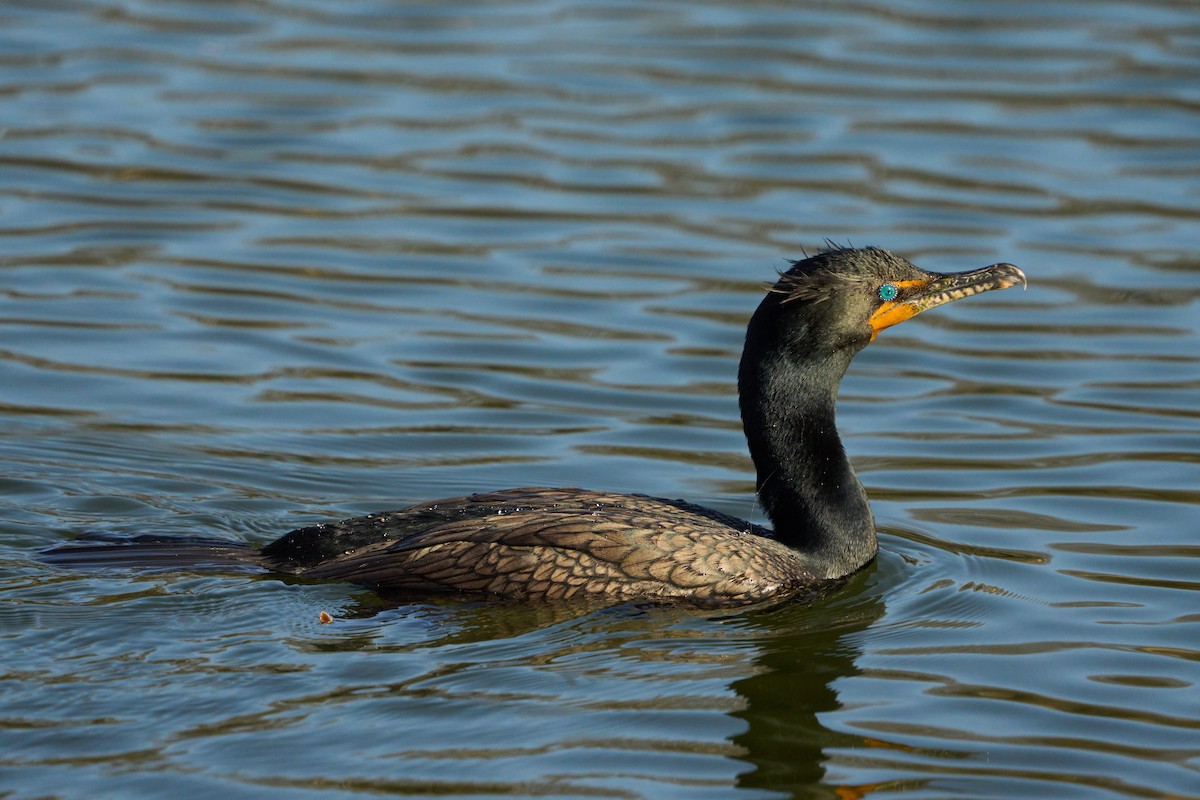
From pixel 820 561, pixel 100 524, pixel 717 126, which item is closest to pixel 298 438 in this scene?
pixel 100 524

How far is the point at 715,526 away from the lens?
8.20 metres

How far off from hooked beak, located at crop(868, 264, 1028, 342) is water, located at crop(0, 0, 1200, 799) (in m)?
1.19

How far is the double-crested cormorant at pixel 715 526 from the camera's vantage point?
7.89m

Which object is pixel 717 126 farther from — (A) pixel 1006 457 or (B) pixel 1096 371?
(A) pixel 1006 457

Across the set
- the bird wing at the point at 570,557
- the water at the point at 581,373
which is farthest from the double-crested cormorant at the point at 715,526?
the water at the point at 581,373

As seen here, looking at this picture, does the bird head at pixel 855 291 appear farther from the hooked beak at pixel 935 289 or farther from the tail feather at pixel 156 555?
the tail feather at pixel 156 555

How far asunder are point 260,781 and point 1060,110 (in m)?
11.8

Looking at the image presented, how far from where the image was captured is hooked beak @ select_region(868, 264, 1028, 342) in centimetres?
853

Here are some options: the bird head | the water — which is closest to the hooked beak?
the bird head

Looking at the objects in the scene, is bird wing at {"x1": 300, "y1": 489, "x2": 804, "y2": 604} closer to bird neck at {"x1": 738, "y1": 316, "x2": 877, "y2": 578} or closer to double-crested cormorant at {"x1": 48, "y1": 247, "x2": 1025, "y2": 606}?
double-crested cormorant at {"x1": 48, "y1": 247, "x2": 1025, "y2": 606}

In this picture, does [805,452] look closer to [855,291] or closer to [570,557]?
[855,291]

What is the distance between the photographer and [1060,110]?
16.3 meters

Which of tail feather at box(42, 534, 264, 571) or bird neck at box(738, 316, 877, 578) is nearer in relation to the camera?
tail feather at box(42, 534, 264, 571)

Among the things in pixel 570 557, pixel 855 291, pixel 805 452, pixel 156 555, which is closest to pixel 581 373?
pixel 805 452
